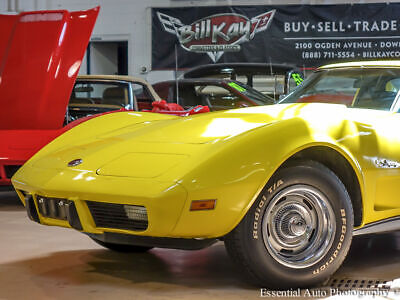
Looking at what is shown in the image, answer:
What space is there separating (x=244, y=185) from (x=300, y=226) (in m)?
0.40

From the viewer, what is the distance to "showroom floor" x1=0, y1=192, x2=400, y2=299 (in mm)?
3104

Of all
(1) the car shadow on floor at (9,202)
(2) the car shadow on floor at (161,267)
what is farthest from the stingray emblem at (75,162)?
(1) the car shadow on floor at (9,202)

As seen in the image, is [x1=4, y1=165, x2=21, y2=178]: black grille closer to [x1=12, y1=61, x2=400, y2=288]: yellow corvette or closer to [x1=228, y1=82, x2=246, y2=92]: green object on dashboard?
[x1=12, y1=61, x2=400, y2=288]: yellow corvette

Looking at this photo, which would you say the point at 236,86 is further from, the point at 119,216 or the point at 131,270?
the point at 119,216

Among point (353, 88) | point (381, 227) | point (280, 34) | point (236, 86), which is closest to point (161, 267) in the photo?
point (381, 227)

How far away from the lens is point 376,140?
3387mm

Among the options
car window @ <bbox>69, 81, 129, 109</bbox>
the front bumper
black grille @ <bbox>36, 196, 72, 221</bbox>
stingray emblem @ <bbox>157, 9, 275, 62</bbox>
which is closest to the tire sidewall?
the front bumper

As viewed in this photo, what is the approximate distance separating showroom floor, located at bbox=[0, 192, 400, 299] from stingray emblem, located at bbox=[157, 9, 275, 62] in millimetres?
10498

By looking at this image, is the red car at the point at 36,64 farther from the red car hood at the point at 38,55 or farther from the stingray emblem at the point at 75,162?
the stingray emblem at the point at 75,162

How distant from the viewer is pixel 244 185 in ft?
9.70

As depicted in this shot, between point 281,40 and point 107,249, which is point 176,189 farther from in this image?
point 281,40

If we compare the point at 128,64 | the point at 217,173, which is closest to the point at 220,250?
the point at 217,173

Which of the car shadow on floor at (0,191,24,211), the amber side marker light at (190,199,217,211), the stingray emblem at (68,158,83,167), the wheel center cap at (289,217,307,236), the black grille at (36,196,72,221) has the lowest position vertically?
the car shadow on floor at (0,191,24,211)

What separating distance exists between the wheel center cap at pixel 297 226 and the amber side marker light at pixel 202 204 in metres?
0.44
